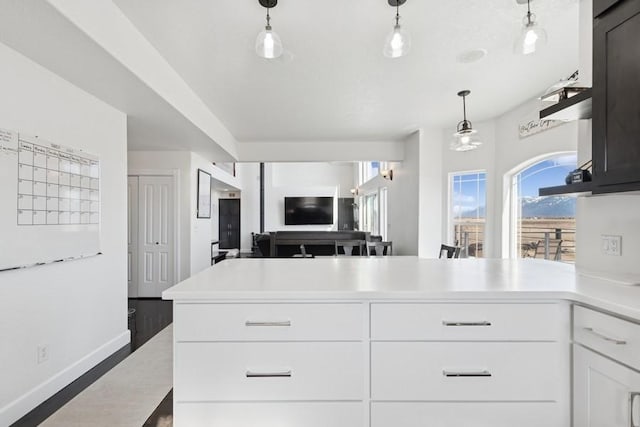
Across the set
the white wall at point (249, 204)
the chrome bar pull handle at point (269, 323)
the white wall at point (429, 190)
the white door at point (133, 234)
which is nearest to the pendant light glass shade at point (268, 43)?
the chrome bar pull handle at point (269, 323)

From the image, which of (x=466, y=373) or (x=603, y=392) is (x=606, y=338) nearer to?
(x=603, y=392)

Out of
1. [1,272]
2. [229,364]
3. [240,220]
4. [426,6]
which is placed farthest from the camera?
[240,220]

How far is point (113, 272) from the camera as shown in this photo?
2.86 m

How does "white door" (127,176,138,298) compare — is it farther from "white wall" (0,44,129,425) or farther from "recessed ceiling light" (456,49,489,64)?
"recessed ceiling light" (456,49,489,64)

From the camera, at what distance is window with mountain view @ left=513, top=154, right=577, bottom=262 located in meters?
3.28

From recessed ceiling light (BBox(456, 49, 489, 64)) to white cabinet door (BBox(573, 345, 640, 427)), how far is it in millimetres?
2310

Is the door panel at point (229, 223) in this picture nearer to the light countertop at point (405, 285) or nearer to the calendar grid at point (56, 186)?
the calendar grid at point (56, 186)

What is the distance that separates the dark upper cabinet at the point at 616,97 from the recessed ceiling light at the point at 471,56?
3.87 feet

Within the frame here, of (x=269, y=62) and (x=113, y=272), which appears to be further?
(x=113, y=272)

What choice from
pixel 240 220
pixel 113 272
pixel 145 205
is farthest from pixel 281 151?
pixel 240 220

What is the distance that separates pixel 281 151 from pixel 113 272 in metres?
3.32

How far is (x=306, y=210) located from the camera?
38.3ft

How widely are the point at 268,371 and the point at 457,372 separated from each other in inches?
30.2

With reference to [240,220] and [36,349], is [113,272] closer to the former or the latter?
[36,349]
